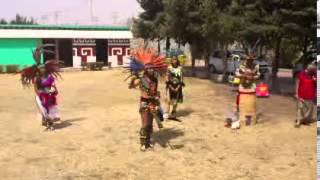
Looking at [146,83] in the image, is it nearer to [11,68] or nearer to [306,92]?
[306,92]

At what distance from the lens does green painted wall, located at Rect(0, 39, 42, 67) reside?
38969mm

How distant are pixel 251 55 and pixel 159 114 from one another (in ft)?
11.5

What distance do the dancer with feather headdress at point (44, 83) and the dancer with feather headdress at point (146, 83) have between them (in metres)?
2.91

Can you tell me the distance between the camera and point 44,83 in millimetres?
12570

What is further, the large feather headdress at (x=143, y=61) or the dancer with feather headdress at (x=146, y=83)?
the large feather headdress at (x=143, y=61)

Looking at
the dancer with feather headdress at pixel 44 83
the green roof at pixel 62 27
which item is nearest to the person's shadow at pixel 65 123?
the dancer with feather headdress at pixel 44 83

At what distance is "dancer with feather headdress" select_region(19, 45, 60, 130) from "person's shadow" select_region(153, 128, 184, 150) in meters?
2.74

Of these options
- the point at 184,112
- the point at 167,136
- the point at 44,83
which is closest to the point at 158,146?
the point at 167,136

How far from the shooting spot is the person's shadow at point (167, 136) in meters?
10.8

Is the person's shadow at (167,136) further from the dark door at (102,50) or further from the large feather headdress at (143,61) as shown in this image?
the dark door at (102,50)

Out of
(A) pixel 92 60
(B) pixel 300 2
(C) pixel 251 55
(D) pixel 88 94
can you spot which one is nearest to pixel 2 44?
(A) pixel 92 60

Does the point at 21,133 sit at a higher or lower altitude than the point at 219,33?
lower

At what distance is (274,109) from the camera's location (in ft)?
51.5

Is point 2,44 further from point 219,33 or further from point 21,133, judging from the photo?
point 21,133
